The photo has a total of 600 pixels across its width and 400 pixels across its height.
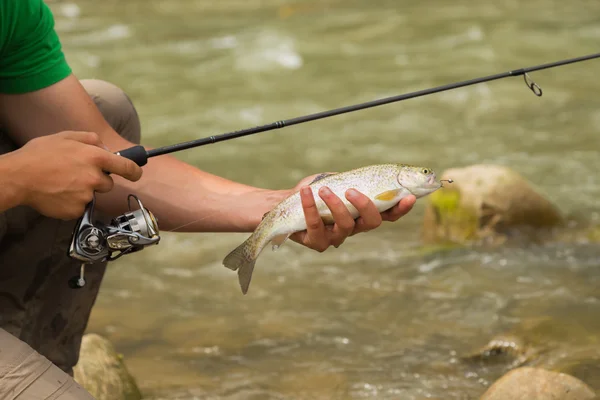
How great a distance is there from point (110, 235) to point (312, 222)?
1.51 feet

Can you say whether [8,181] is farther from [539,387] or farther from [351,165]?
[351,165]

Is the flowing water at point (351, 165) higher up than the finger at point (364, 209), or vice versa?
the finger at point (364, 209)

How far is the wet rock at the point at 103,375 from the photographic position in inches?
121

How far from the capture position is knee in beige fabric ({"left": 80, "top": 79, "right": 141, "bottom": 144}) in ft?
8.76

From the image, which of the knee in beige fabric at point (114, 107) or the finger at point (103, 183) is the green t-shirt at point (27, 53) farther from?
the finger at point (103, 183)

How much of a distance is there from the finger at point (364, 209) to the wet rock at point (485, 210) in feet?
8.93

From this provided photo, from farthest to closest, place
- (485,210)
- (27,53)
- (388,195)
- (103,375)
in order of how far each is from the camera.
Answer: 1. (485,210)
2. (103,375)
3. (27,53)
4. (388,195)

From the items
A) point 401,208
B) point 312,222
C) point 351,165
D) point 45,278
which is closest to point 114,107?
point 45,278

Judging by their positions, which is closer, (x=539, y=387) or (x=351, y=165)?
(x=539, y=387)

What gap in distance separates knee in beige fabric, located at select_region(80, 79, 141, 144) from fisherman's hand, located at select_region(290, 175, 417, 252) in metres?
0.80

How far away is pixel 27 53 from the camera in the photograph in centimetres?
242

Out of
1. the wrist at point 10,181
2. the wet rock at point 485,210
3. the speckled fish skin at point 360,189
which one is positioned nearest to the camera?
the wrist at point 10,181

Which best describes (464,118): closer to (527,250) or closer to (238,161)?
(238,161)

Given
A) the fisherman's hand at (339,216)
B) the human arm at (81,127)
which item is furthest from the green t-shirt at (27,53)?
the fisherman's hand at (339,216)
